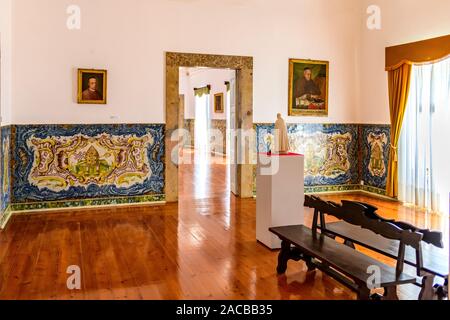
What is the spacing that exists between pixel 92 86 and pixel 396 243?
596 cm

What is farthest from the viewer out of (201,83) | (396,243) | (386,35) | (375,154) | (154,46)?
(201,83)

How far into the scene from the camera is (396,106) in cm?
851

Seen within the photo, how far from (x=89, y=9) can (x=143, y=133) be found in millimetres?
2489

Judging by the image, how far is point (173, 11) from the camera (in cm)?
831

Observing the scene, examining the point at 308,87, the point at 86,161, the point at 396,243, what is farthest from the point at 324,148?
the point at 396,243

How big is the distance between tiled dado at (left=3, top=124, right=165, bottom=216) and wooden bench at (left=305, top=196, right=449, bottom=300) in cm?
434

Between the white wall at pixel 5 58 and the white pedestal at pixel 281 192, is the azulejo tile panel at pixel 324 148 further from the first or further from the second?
the white wall at pixel 5 58

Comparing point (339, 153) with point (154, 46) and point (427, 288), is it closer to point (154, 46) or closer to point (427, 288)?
point (154, 46)

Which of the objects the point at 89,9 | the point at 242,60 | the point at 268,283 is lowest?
the point at 268,283

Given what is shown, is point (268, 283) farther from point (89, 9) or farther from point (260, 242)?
point (89, 9)

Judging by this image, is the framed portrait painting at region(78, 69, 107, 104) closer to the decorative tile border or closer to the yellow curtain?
the decorative tile border

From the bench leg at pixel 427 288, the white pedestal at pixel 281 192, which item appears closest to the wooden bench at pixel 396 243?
the bench leg at pixel 427 288

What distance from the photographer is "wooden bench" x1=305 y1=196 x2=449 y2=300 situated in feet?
11.6
